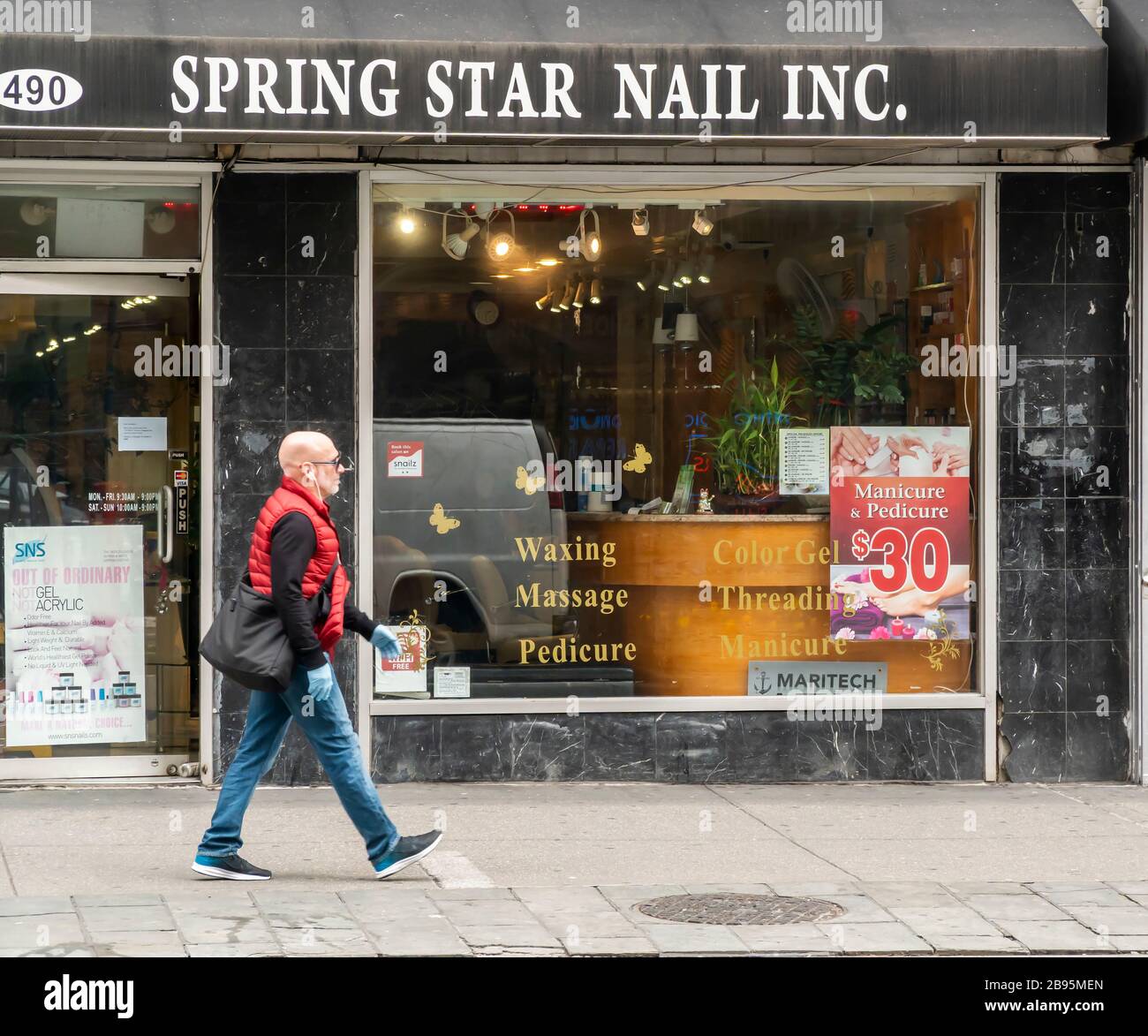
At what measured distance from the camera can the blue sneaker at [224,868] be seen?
6.98m

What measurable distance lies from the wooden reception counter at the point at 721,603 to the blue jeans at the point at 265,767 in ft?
8.54

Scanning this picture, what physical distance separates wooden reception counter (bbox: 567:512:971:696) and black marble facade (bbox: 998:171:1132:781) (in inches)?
17.6

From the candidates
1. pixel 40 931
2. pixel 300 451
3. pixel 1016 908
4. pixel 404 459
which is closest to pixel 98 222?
pixel 404 459

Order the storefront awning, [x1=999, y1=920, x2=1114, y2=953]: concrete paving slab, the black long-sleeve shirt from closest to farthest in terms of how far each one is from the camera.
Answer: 1. [x1=999, y1=920, x2=1114, y2=953]: concrete paving slab
2. the black long-sleeve shirt
3. the storefront awning

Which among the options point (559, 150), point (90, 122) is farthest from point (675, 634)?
point (90, 122)

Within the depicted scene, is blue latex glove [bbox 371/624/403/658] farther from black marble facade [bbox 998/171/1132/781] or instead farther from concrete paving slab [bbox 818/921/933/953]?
black marble facade [bbox 998/171/1132/781]

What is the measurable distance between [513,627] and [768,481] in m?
1.61

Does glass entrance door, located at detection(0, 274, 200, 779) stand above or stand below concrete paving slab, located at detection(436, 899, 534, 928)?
above

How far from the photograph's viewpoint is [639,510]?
9367 millimetres

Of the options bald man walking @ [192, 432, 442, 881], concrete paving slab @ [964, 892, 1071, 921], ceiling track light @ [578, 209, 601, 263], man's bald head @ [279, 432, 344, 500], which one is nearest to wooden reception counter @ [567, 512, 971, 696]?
ceiling track light @ [578, 209, 601, 263]

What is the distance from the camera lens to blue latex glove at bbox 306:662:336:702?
6.64m

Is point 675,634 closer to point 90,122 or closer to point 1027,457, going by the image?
point 1027,457

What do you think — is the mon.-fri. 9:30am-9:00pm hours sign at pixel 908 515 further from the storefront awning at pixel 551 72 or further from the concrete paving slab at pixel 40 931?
the concrete paving slab at pixel 40 931

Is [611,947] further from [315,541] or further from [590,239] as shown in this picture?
[590,239]
